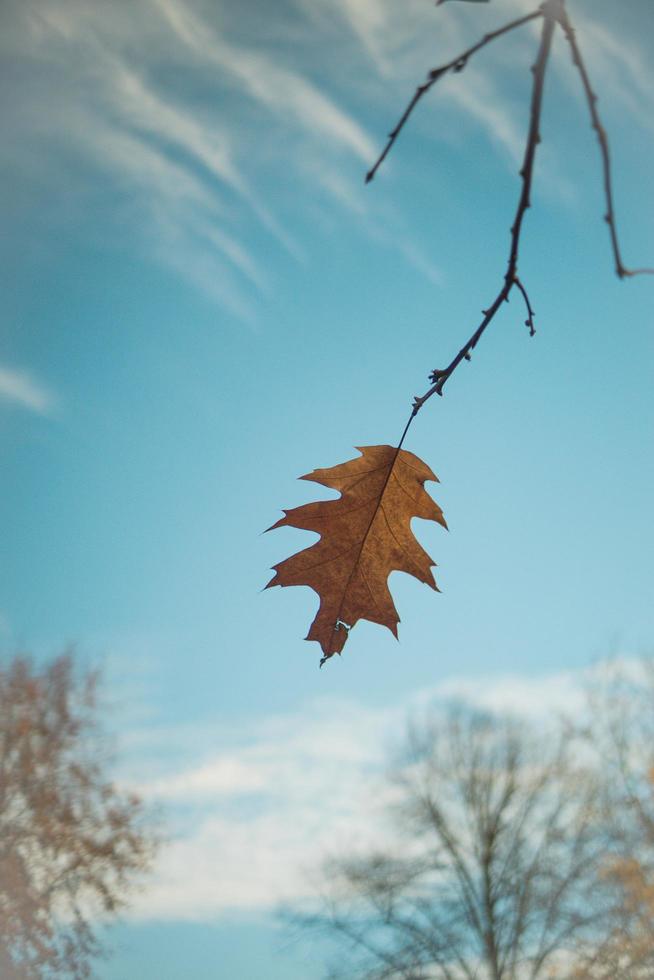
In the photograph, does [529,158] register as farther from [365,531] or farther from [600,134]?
[365,531]

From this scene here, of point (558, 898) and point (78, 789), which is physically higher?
point (78, 789)

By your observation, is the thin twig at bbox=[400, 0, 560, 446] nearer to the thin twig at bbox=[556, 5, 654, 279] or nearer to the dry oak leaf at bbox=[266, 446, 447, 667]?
the thin twig at bbox=[556, 5, 654, 279]

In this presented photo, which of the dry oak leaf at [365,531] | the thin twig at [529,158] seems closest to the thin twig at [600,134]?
the thin twig at [529,158]

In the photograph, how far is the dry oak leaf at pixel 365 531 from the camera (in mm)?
523

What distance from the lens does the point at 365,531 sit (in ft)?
1.77

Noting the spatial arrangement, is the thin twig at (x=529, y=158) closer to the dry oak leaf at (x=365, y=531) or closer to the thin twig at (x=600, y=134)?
the thin twig at (x=600, y=134)

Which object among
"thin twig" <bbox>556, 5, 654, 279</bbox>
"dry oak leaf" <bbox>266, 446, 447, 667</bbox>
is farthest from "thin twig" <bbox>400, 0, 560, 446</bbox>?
"dry oak leaf" <bbox>266, 446, 447, 667</bbox>

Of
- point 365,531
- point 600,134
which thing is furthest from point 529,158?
point 365,531

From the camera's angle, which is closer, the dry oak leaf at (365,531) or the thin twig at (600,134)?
the thin twig at (600,134)

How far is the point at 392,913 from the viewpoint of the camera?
995cm

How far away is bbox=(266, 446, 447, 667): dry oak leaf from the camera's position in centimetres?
52

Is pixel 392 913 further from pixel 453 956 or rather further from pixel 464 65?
pixel 464 65

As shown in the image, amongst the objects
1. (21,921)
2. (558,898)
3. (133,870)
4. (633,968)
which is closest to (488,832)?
(558,898)

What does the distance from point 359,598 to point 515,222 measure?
28 cm
